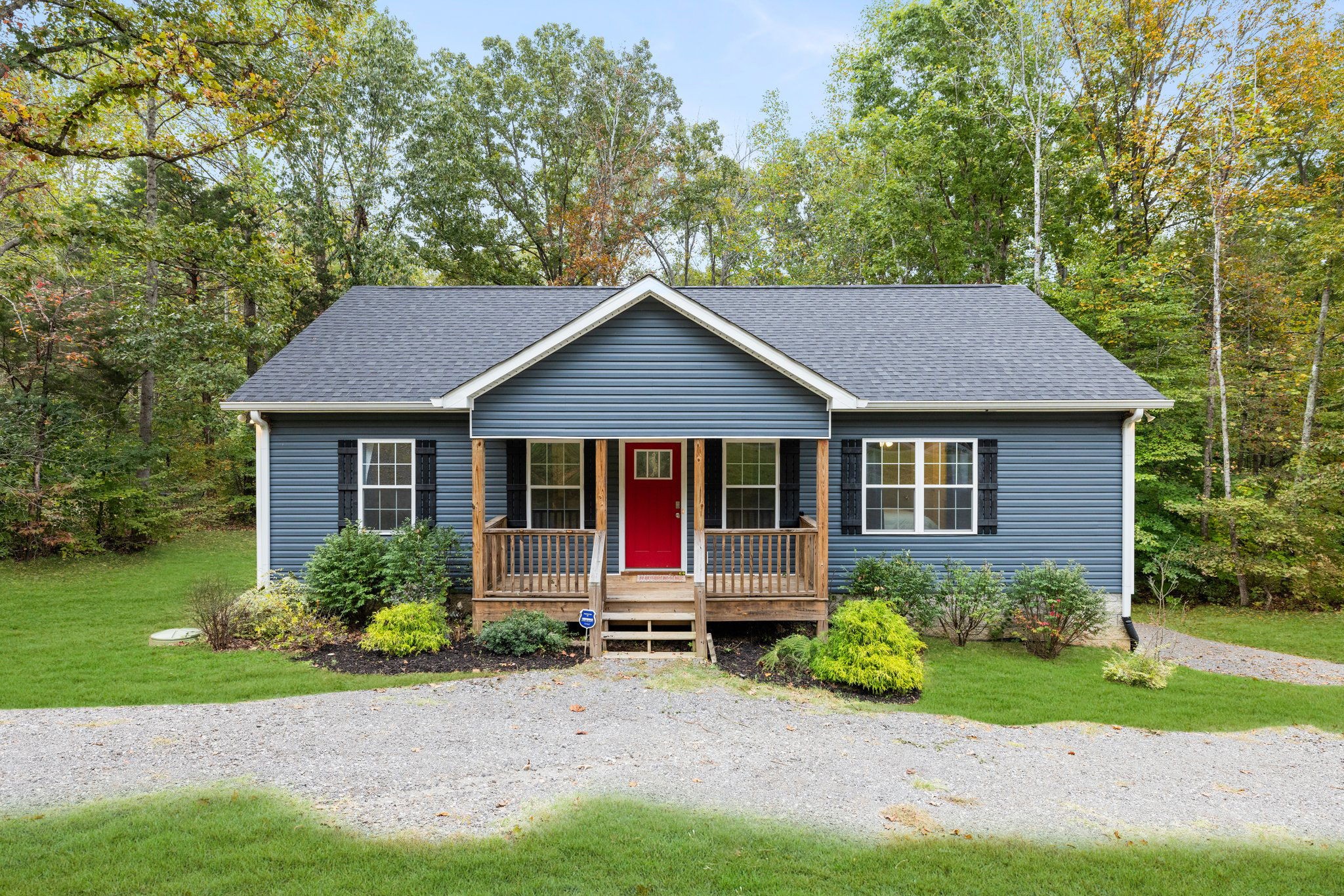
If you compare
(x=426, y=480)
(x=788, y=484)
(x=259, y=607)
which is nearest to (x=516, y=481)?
(x=426, y=480)

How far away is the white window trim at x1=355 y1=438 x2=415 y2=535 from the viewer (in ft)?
31.8

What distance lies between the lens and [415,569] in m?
8.81

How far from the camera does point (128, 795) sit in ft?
15.2

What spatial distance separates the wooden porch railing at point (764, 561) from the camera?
8.59 m

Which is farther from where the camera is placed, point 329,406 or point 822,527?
point 329,406

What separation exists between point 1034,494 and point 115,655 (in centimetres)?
1279

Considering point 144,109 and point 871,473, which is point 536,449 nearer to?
point 871,473

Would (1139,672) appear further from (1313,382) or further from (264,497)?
(264,497)

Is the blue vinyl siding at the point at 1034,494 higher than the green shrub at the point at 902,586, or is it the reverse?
the blue vinyl siding at the point at 1034,494

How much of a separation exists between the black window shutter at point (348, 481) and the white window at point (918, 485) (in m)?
7.78

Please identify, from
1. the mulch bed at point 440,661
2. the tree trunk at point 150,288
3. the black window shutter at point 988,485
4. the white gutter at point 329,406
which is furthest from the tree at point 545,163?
the mulch bed at point 440,661

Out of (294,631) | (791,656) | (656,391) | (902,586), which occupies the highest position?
(656,391)

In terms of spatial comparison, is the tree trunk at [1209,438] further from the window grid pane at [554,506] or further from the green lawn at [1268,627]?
the window grid pane at [554,506]

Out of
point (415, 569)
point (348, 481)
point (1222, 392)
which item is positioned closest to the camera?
point (415, 569)
